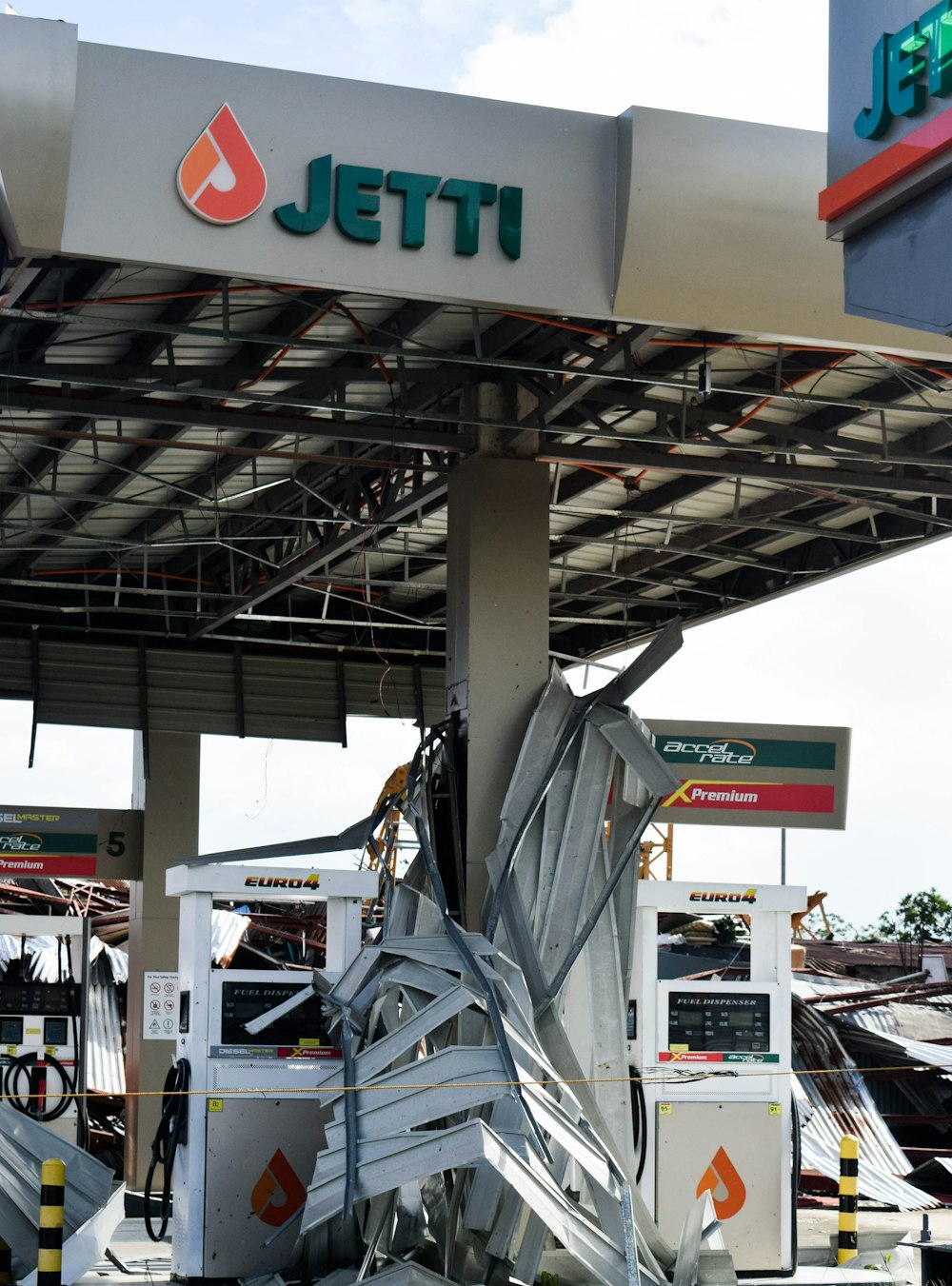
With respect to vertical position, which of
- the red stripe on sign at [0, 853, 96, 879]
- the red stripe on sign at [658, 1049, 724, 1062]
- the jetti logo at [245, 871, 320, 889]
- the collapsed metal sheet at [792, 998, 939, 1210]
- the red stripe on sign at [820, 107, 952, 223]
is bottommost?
the collapsed metal sheet at [792, 998, 939, 1210]

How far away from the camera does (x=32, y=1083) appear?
13852mm

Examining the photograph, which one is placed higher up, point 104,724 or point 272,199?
point 272,199

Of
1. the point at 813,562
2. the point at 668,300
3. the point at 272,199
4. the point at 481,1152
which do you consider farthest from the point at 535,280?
the point at 813,562

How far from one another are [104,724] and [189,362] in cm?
897

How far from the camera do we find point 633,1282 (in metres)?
9.01

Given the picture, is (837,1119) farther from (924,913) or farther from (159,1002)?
(924,913)

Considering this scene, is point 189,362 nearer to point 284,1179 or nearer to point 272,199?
point 272,199

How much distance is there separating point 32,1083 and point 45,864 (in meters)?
7.01

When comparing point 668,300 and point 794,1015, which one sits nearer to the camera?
point 668,300

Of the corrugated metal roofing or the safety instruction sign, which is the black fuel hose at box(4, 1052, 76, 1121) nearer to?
the safety instruction sign

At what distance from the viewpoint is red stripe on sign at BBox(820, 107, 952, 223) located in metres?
7.66

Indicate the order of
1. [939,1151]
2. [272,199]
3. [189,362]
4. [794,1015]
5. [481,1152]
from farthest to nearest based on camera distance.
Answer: [794,1015]
[939,1151]
[189,362]
[272,199]
[481,1152]

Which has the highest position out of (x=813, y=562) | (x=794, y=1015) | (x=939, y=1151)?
(x=813, y=562)

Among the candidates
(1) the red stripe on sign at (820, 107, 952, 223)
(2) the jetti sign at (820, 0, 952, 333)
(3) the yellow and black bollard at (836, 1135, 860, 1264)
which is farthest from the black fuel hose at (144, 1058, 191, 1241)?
(1) the red stripe on sign at (820, 107, 952, 223)
